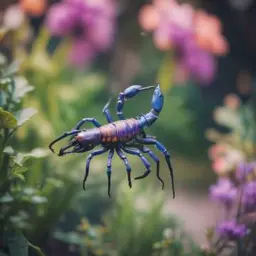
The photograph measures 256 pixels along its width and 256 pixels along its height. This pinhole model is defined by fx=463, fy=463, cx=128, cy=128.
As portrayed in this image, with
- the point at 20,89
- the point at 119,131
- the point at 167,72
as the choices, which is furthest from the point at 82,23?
the point at 119,131

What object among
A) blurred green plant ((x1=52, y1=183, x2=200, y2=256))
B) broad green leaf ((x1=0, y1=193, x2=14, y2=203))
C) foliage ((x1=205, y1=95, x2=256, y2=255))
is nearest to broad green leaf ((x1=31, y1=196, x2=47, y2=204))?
broad green leaf ((x1=0, y1=193, x2=14, y2=203))

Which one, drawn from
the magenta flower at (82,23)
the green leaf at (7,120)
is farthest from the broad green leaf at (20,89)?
the magenta flower at (82,23)

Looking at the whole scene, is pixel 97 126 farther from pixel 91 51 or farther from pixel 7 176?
pixel 91 51

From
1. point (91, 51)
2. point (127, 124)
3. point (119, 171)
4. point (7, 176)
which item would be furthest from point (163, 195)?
point (91, 51)

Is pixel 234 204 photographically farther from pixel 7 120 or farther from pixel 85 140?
pixel 7 120

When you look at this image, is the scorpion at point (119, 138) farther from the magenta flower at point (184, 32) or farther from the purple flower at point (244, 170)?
the magenta flower at point (184, 32)

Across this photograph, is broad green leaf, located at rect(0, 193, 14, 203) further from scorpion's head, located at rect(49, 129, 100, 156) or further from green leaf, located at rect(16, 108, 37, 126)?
scorpion's head, located at rect(49, 129, 100, 156)
